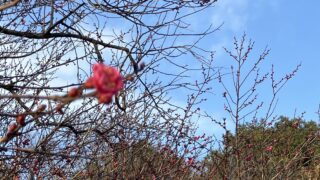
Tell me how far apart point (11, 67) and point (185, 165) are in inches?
113

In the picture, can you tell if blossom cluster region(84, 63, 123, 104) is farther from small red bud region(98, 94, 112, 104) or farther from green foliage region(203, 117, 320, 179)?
green foliage region(203, 117, 320, 179)

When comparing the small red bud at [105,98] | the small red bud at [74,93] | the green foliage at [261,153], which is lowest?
the small red bud at [105,98]

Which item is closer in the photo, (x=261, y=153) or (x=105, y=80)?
(x=105, y=80)

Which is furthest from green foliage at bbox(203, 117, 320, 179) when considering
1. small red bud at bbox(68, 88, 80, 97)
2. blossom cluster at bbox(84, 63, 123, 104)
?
blossom cluster at bbox(84, 63, 123, 104)

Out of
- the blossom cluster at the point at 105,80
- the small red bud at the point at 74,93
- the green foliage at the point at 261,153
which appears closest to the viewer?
the blossom cluster at the point at 105,80

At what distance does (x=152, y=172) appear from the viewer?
6.60m

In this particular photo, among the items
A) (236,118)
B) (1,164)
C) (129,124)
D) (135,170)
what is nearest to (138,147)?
(135,170)

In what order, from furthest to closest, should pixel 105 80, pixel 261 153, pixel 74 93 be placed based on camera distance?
pixel 261 153 < pixel 74 93 < pixel 105 80

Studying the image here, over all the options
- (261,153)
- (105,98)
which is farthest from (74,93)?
(261,153)

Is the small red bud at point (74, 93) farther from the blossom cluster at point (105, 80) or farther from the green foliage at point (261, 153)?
the green foliage at point (261, 153)

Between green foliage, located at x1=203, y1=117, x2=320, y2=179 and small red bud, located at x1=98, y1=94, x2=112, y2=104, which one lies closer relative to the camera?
small red bud, located at x1=98, y1=94, x2=112, y2=104

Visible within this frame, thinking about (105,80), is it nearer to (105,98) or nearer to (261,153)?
(105,98)

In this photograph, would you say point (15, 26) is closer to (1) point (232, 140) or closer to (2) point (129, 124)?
(2) point (129, 124)

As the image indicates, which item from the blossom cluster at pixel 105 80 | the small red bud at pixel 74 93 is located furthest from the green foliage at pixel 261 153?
the blossom cluster at pixel 105 80
